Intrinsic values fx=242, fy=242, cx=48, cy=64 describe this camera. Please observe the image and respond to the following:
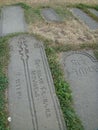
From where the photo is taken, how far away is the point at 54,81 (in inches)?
175

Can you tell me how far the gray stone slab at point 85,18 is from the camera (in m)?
6.43

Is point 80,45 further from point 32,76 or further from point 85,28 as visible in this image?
point 32,76

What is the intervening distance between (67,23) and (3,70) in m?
2.60

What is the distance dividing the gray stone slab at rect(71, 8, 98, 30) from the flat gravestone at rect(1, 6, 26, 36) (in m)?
1.59

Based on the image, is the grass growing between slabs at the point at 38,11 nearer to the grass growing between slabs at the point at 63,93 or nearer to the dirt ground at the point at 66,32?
the dirt ground at the point at 66,32

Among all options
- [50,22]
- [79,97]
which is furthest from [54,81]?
[50,22]

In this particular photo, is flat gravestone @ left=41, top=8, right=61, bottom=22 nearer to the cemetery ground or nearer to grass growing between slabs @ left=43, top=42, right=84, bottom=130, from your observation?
the cemetery ground

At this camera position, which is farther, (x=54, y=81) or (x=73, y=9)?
(x=73, y=9)

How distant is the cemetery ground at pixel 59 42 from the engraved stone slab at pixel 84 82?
0.39 ft

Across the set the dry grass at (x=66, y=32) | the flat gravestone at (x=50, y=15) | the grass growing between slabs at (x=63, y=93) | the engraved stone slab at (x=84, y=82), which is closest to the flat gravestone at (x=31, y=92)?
the grass growing between slabs at (x=63, y=93)

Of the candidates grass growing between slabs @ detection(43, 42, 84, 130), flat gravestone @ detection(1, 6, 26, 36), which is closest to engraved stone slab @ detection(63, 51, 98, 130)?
grass growing between slabs @ detection(43, 42, 84, 130)

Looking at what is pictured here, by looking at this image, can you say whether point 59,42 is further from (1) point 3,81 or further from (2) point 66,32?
(1) point 3,81

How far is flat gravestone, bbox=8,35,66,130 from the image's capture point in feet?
12.1

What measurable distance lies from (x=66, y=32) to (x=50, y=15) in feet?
3.60
